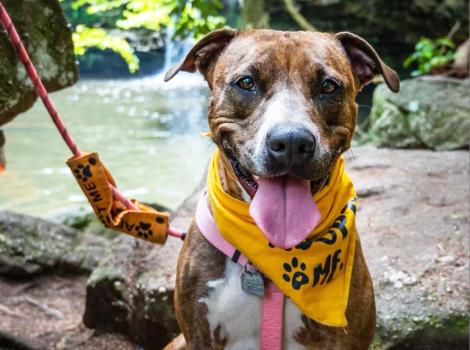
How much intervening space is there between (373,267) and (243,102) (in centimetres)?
168

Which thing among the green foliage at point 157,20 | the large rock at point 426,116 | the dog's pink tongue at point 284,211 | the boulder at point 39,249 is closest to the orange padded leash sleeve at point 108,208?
the dog's pink tongue at point 284,211

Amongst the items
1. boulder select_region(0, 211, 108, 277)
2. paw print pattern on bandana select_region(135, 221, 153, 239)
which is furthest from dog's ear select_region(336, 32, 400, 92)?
boulder select_region(0, 211, 108, 277)

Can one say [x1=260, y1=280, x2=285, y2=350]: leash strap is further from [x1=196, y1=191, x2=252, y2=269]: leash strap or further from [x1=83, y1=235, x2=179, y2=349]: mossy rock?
[x1=83, y1=235, x2=179, y2=349]: mossy rock

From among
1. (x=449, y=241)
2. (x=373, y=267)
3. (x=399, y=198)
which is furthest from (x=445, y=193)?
(x=373, y=267)

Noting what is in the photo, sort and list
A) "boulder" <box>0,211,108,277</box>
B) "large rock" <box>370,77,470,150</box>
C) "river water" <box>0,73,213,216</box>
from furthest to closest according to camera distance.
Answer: "river water" <box>0,73,213,216</box>, "large rock" <box>370,77,470,150</box>, "boulder" <box>0,211,108,277</box>

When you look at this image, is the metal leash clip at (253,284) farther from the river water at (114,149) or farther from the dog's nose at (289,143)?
the river water at (114,149)

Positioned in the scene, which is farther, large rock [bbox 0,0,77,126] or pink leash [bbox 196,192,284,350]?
large rock [bbox 0,0,77,126]

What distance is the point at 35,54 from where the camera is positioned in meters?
3.60

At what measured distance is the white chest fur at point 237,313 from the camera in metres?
2.64

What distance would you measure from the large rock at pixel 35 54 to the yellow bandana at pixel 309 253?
1541 millimetres

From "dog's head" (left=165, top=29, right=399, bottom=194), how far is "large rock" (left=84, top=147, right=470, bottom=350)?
1262 mm

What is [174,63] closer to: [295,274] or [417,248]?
[417,248]

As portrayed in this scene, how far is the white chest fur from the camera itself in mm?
2643

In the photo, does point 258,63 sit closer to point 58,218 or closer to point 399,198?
point 399,198
